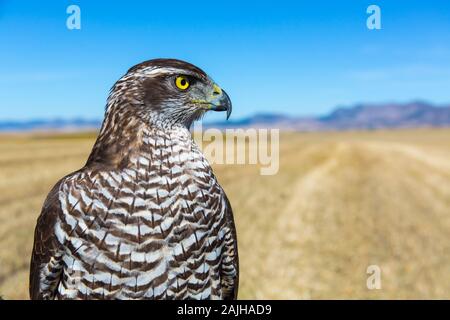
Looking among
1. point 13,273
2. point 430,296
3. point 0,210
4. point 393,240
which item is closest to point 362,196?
point 393,240

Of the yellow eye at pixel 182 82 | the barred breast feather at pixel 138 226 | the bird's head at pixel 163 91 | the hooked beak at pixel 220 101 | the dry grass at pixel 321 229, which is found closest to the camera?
the barred breast feather at pixel 138 226

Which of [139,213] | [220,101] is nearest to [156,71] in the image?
[220,101]

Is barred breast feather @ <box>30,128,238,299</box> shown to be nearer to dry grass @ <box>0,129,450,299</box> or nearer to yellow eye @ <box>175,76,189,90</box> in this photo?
yellow eye @ <box>175,76,189,90</box>

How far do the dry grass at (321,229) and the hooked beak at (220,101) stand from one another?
22.6 ft

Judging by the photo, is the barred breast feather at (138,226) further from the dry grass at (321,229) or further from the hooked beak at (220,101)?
the dry grass at (321,229)

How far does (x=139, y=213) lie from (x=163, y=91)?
3.46 ft

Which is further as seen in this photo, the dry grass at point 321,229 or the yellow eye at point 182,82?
the dry grass at point 321,229

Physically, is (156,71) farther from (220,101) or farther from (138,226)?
(138,226)

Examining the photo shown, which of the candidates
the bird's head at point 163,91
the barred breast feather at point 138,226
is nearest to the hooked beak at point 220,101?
the bird's head at point 163,91

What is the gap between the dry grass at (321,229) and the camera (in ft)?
47.2

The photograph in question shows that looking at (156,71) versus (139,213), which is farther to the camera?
(156,71)

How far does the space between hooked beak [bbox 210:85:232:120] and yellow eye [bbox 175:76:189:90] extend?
29 centimetres

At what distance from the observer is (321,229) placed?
20.7m
